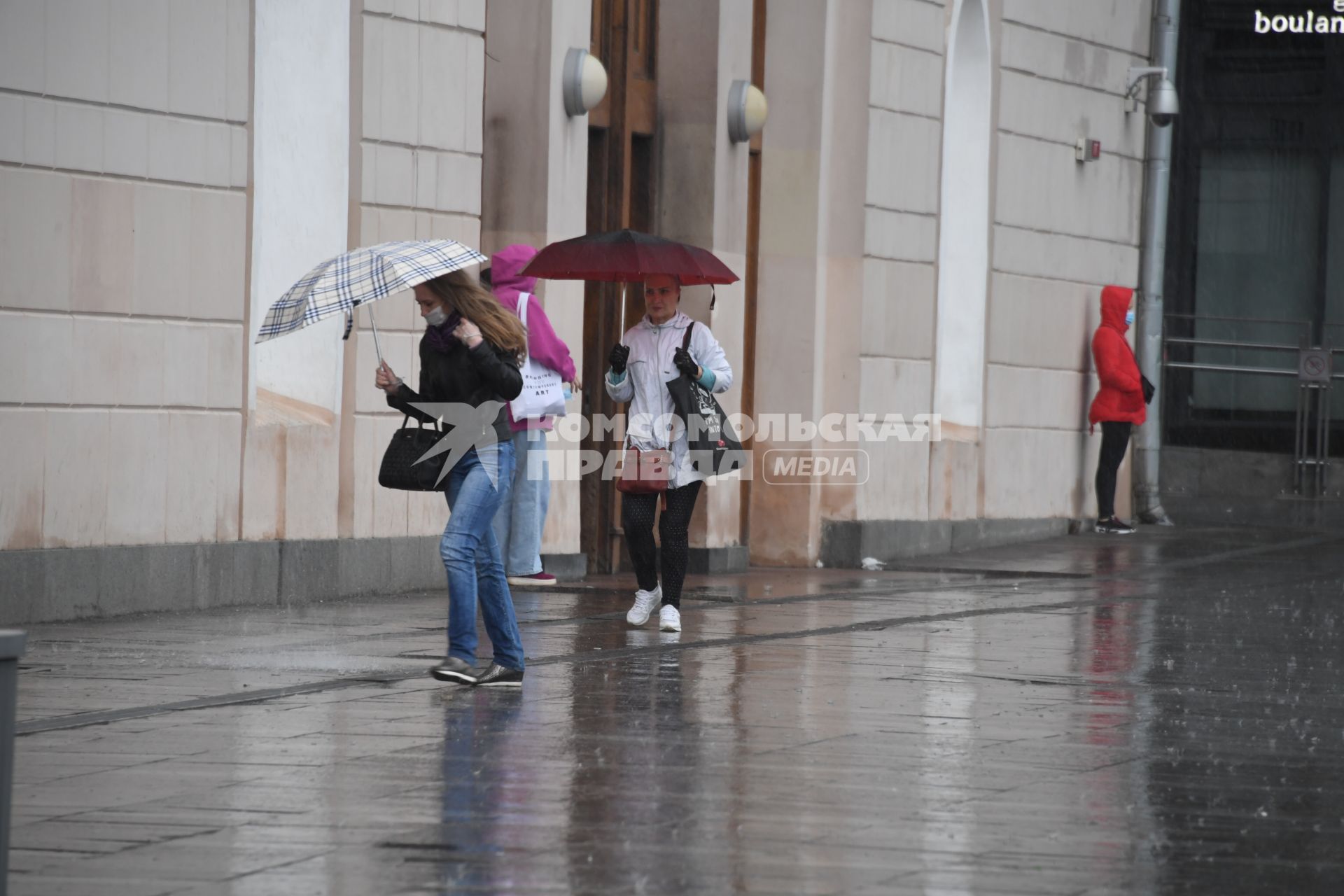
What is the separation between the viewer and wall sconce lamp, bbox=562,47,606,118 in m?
14.0

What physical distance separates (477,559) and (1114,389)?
38.7 feet

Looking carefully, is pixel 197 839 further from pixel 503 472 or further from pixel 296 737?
pixel 503 472

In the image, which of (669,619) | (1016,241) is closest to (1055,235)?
(1016,241)

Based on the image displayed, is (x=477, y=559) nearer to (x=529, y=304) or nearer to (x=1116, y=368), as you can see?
(x=529, y=304)

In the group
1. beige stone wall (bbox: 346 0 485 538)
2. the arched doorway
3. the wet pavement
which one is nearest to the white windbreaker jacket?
the wet pavement

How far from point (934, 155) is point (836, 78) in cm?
136

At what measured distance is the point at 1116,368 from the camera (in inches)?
772

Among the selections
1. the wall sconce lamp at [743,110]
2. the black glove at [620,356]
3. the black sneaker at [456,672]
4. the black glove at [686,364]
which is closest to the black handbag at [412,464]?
the black sneaker at [456,672]

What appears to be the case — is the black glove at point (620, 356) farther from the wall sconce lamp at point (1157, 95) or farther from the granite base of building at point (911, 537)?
the wall sconce lamp at point (1157, 95)

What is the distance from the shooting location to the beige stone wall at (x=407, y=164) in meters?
12.9

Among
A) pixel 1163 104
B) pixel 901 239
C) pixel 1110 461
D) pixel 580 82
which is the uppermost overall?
pixel 1163 104

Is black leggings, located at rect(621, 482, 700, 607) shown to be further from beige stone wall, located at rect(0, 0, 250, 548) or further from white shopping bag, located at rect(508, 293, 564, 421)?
beige stone wall, located at rect(0, 0, 250, 548)

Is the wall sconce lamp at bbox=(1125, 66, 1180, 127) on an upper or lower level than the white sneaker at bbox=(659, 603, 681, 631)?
upper

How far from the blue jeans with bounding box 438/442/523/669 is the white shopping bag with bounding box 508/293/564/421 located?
362 centimetres
